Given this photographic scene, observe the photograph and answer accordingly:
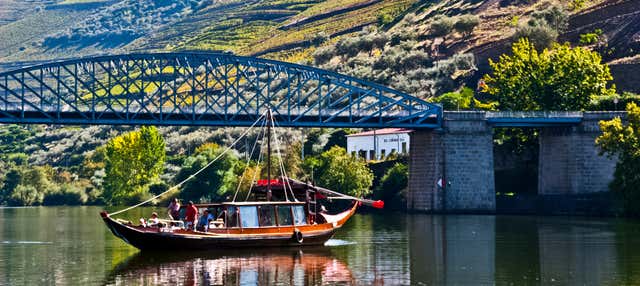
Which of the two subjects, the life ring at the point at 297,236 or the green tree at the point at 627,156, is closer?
the life ring at the point at 297,236

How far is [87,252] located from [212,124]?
4986 centimetres

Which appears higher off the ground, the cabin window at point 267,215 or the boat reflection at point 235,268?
the cabin window at point 267,215

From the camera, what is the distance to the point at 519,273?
58.9 meters

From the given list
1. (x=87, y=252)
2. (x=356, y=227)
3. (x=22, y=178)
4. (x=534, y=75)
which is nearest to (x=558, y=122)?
(x=534, y=75)

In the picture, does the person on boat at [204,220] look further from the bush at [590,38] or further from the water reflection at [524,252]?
the bush at [590,38]

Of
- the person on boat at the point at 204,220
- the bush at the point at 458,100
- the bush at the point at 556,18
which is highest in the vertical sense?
the bush at the point at 556,18

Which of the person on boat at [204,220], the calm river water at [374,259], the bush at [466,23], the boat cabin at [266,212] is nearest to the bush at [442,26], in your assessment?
the bush at [466,23]

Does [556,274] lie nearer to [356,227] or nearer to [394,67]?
[356,227]

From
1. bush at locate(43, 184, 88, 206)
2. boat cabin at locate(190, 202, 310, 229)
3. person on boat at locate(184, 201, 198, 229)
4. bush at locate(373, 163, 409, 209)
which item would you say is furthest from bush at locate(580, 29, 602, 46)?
person on boat at locate(184, 201, 198, 229)

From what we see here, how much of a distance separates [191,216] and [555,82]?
228ft

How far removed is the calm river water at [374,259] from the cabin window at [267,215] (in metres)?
2.00

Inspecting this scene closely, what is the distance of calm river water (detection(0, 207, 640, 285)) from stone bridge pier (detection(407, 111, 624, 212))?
23.6m

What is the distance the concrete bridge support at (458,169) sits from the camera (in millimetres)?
119125

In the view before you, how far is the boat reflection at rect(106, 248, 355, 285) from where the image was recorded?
56.6 metres
